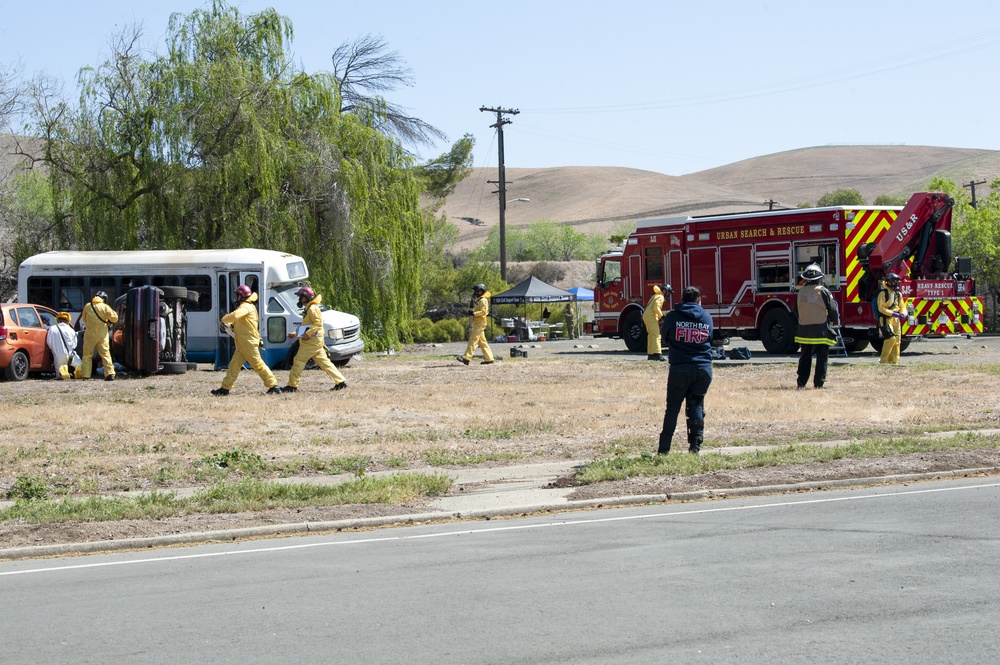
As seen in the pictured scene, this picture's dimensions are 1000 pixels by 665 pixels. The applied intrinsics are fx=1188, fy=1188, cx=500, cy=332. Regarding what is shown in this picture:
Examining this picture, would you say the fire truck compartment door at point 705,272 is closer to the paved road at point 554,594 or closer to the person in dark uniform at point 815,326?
the person in dark uniform at point 815,326

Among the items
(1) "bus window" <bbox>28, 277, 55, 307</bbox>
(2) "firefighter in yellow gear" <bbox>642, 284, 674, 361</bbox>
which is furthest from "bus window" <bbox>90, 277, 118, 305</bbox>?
(2) "firefighter in yellow gear" <bbox>642, 284, 674, 361</bbox>

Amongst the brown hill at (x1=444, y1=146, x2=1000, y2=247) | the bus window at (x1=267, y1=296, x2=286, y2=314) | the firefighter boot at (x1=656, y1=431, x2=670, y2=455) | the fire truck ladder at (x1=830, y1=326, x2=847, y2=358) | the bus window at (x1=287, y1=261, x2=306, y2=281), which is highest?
the brown hill at (x1=444, y1=146, x2=1000, y2=247)

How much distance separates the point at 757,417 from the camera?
49.8 ft

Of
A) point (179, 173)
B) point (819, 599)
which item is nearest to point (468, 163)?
point (179, 173)

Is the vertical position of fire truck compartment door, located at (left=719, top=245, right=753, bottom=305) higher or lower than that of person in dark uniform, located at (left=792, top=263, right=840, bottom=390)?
higher

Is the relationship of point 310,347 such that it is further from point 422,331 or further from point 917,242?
point 422,331

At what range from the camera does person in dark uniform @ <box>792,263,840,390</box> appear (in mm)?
17953

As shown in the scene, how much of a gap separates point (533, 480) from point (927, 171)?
158138 mm

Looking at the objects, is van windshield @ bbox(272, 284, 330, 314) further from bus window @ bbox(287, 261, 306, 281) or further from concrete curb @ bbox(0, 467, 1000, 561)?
concrete curb @ bbox(0, 467, 1000, 561)

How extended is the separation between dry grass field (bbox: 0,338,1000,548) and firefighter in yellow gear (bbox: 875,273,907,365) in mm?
Result: 392

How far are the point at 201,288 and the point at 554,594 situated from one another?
20.0 metres

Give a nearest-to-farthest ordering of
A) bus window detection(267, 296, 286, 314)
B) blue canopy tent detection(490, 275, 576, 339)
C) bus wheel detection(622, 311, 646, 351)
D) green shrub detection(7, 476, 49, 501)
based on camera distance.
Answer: green shrub detection(7, 476, 49, 501) < bus window detection(267, 296, 286, 314) < bus wheel detection(622, 311, 646, 351) < blue canopy tent detection(490, 275, 576, 339)

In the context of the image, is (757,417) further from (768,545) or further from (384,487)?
(768,545)

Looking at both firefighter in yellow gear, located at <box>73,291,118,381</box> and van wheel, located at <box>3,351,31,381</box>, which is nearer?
firefighter in yellow gear, located at <box>73,291,118,381</box>
